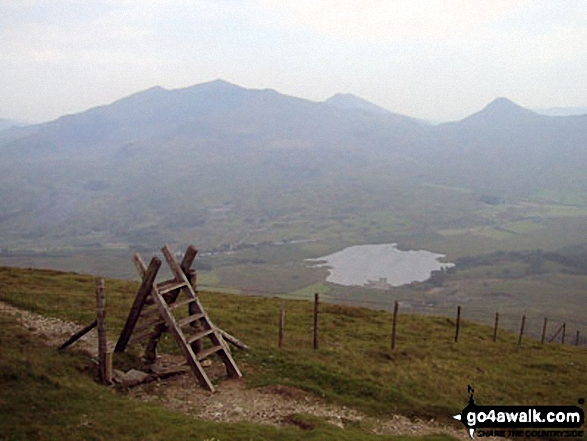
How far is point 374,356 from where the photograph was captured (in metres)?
26.2

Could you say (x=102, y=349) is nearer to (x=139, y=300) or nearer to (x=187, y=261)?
(x=139, y=300)

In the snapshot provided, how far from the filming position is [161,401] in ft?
56.4

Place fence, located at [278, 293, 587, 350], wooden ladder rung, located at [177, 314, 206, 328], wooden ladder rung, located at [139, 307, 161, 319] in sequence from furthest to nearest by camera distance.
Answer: fence, located at [278, 293, 587, 350], wooden ladder rung, located at [139, 307, 161, 319], wooden ladder rung, located at [177, 314, 206, 328]

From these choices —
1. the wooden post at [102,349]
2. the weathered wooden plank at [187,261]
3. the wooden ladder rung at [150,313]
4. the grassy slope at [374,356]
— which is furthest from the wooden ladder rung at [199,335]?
the wooden post at [102,349]

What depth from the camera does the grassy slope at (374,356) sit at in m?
20.6

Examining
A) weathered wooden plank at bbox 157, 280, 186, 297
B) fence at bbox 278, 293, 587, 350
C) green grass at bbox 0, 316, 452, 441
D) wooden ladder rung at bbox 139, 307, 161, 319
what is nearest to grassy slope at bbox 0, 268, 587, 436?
fence at bbox 278, 293, 587, 350

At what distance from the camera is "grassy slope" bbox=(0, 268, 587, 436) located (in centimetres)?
2059

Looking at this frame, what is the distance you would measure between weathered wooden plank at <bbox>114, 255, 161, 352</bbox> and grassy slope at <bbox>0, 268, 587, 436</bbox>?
16.3 feet

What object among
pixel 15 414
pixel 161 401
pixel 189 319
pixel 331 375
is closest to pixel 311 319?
pixel 331 375

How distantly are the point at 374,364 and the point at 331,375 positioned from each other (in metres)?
4.20

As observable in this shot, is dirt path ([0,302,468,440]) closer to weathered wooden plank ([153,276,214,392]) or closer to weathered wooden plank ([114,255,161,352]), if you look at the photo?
weathered wooden plank ([153,276,214,392])

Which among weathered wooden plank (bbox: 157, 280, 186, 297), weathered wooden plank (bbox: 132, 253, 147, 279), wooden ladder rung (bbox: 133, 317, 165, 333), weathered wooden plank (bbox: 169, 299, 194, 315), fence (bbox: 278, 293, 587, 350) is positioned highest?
weathered wooden plank (bbox: 132, 253, 147, 279)

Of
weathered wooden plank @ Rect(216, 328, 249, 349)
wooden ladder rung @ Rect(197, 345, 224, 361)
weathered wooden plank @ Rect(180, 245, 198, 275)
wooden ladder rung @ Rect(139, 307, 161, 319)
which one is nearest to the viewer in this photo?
wooden ladder rung @ Rect(197, 345, 224, 361)

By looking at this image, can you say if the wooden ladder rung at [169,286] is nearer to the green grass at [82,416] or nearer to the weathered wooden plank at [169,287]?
the weathered wooden plank at [169,287]
